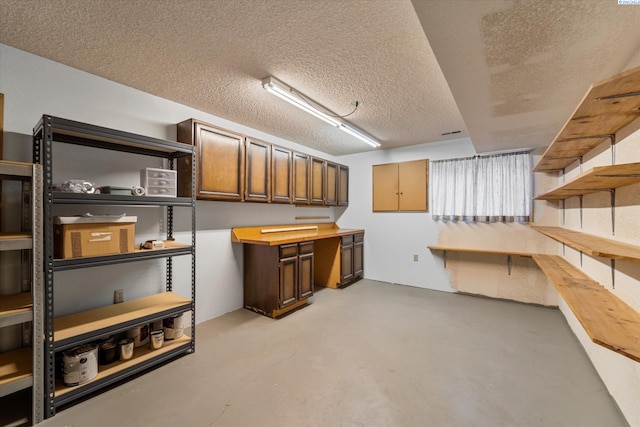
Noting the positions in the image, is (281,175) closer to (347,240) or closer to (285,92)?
(285,92)

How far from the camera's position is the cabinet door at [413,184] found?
4.51 meters

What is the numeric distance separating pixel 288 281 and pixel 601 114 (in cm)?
303

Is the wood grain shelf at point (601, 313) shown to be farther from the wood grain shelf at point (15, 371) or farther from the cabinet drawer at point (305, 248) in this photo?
the wood grain shelf at point (15, 371)

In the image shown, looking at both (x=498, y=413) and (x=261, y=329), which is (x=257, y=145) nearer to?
(x=261, y=329)

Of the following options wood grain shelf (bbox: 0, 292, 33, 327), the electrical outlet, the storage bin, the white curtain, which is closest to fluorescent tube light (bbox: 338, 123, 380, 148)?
the white curtain

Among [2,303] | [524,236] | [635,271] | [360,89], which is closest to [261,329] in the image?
[2,303]

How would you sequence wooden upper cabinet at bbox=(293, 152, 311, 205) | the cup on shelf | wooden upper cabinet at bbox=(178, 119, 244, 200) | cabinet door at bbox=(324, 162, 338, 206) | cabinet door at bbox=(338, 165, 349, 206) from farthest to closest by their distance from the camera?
cabinet door at bbox=(338, 165, 349, 206) → cabinet door at bbox=(324, 162, 338, 206) → wooden upper cabinet at bbox=(293, 152, 311, 205) → wooden upper cabinet at bbox=(178, 119, 244, 200) → the cup on shelf

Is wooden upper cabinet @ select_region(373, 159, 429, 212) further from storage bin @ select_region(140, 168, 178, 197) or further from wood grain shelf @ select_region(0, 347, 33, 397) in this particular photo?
wood grain shelf @ select_region(0, 347, 33, 397)

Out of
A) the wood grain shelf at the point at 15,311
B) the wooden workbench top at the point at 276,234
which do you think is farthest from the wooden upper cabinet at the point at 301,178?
the wood grain shelf at the point at 15,311

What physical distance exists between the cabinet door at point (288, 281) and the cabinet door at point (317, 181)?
1362 mm

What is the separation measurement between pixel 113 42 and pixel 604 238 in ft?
12.5

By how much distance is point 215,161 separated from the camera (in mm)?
2916

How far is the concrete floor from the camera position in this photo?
5.44 feet

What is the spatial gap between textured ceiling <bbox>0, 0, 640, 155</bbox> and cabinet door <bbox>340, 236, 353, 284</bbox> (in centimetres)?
244
